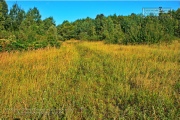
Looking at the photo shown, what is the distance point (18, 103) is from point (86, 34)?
4849 centimetres

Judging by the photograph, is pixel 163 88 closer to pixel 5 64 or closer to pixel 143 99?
pixel 143 99

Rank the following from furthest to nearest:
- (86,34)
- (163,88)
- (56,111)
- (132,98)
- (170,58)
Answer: (86,34), (170,58), (163,88), (132,98), (56,111)

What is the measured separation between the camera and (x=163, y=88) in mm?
5219

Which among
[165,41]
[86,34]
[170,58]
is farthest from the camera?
[86,34]

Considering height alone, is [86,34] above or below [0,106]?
above

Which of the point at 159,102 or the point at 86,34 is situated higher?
the point at 86,34

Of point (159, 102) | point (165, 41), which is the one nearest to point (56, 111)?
point (159, 102)

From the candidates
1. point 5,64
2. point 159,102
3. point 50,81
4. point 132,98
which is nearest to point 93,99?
point 132,98

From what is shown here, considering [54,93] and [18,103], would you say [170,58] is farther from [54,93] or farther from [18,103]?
[18,103]

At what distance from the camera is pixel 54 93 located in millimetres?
5266

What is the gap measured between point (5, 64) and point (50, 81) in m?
3.79

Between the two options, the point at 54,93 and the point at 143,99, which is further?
the point at 54,93

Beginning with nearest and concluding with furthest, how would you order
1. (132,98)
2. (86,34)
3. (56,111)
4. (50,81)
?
1. (56,111)
2. (132,98)
3. (50,81)
4. (86,34)

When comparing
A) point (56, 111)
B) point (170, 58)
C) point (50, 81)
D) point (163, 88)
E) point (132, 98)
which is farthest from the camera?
point (170, 58)
